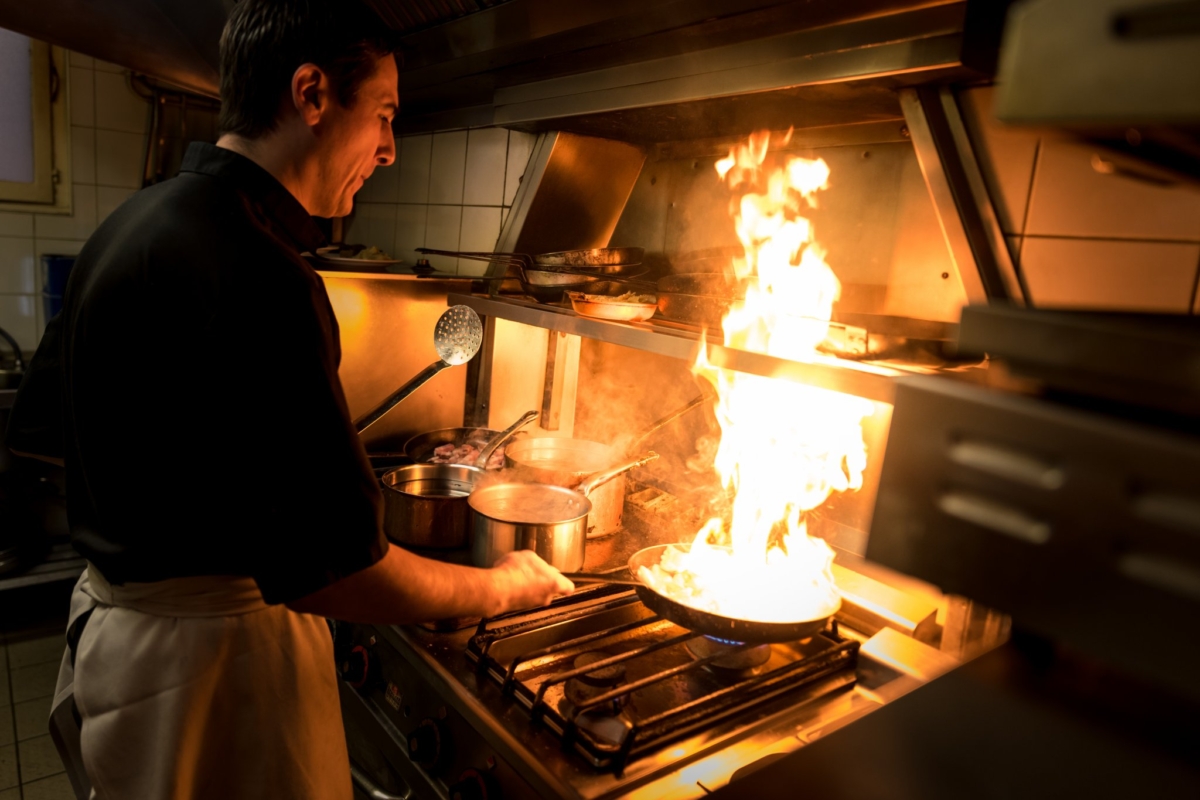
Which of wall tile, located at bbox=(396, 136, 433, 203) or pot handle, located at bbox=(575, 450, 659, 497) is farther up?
wall tile, located at bbox=(396, 136, 433, 203)

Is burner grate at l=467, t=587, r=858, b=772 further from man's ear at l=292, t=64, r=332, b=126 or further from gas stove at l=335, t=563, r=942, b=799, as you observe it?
man's ear at l=292, t=64, r=332, b=126

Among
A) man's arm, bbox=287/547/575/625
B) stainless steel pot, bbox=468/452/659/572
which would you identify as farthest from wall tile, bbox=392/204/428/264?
man's arm, bbox=287/547/575/625

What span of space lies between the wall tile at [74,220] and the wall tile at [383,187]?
1548 millimetres

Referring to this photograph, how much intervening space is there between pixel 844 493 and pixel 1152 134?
1338 millimetres

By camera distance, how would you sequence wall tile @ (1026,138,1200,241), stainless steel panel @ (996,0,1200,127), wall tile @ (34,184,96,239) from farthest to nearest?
wall tile @ (34,184,96,239)
wall tile @ (1026,138,1200,241)
stainless steel panel @ (996,0,1200,127)

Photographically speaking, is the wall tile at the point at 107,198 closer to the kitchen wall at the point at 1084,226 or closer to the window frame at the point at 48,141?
the window frame at the point at 48,141

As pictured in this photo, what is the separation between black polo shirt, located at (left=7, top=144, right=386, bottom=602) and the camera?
3.32ft

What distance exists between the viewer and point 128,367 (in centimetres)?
105

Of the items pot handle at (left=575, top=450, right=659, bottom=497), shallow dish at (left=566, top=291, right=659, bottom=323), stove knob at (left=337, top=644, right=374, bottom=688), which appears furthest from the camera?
pot handle at (left=575, top=450, right=659, bottom=497)

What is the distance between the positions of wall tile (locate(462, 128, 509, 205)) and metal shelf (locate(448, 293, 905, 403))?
53 centimetres

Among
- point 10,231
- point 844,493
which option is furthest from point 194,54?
point 844,493

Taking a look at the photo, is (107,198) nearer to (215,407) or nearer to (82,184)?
(82,184)

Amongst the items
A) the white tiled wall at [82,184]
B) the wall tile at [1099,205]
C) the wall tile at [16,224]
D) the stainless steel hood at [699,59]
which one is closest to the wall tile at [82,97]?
the white tiled wall at [82,184]

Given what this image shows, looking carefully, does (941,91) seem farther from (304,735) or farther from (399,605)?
(304,735)
